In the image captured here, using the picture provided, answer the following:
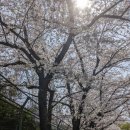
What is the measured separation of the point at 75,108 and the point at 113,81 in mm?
4129

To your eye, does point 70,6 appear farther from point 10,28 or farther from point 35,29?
point 35,29

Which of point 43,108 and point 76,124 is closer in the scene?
point 43,108

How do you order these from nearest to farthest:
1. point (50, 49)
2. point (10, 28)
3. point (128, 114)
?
point (10, 28) < point (50, 49) < point (128, 114)

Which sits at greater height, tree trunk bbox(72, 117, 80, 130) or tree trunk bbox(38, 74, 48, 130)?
tree trunk bbox(72, 117, 80, 130)

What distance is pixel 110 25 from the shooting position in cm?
1934

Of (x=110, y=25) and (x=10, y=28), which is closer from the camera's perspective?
(x=10, y=28)

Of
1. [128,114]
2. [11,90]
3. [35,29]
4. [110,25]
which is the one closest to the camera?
[11,90]

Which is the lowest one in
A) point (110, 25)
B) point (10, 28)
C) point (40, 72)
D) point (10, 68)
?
point (40, 72)

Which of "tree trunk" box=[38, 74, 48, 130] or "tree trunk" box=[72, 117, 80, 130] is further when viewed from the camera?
"tree trunk" box=[72, 117, 80, 130]

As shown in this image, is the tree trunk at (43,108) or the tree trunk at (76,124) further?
the tree trunk at (76,124)

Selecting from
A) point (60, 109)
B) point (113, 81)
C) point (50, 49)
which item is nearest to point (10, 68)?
point (50, 49)

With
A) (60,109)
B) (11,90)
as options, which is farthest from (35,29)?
(60,109)

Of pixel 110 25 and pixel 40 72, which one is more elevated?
pixel 110 25

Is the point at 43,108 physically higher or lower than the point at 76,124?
lower
